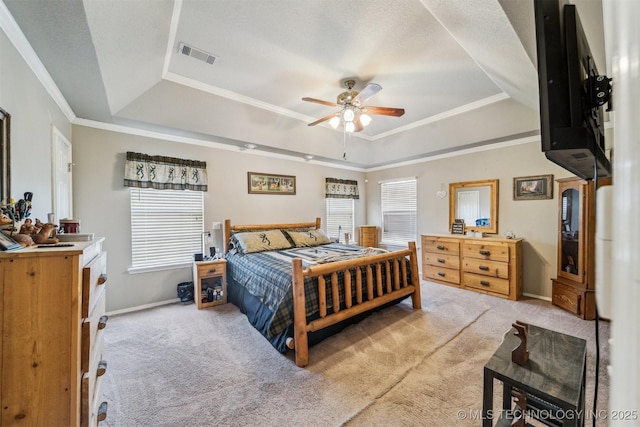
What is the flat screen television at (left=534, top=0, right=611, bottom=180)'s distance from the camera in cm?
82

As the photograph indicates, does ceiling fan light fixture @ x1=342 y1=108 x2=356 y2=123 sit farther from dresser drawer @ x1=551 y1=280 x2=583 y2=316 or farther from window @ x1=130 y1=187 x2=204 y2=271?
dresser drawer @ x1=551 y1=280 x2=583 y2=316

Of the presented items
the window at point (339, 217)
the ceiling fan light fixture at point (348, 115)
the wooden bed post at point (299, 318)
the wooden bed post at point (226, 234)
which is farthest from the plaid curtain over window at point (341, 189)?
the wooden bed post at point (299, 318)

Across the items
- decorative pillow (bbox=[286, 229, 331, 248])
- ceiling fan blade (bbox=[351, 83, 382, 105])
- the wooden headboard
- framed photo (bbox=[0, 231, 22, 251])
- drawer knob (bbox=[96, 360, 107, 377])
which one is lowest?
drawer knob (bbox=[96, 360, 107, 377])

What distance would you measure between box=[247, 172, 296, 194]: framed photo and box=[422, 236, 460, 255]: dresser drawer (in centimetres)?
251

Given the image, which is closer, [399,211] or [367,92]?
[367,92]

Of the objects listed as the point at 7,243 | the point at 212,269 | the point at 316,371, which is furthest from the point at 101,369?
the point at 212,269

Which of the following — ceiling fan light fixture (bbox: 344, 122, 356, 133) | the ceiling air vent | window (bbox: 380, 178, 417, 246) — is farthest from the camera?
window (bbox: 380, 178, 417, 246)

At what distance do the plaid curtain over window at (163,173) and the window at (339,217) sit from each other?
8.41 feet

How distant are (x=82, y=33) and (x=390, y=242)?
5.34m

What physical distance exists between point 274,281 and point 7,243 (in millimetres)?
1782

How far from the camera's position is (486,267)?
381cm

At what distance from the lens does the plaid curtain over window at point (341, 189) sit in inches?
211

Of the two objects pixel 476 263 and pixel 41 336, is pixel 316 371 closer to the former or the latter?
pixel 41 336

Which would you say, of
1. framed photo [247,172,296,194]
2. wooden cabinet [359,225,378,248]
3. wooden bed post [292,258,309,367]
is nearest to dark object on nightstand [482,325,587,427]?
wooden bed post [292,258,309,367]
